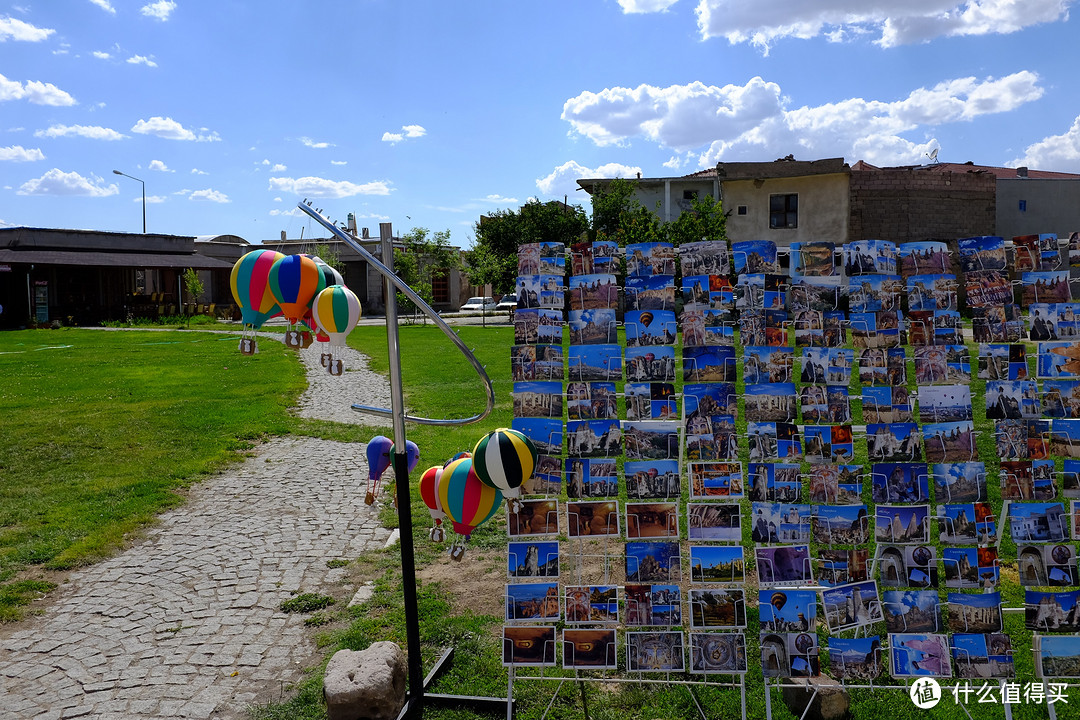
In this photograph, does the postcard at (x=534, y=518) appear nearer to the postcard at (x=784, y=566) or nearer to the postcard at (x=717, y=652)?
the postcard at (x=717, y=652)


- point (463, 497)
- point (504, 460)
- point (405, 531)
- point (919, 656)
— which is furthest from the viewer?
point (405, 531)

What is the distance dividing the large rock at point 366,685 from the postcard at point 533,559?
979 millimetres

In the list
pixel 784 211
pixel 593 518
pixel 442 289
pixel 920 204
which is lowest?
pixel 593 518

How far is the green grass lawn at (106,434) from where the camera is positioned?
7.37 m

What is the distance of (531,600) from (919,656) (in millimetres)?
2153

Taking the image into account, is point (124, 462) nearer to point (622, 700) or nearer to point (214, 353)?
point (622, 700)

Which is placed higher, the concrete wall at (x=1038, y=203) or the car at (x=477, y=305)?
the concrete wall at (x=1038, y=203)

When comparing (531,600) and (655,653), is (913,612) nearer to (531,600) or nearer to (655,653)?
(655,653)

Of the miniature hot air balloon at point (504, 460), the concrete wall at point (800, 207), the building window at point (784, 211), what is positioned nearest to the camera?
the miniature hot air balloon at point (504, 460)

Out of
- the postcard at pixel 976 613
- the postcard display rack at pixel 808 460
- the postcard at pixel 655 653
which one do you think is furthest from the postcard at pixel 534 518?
the postcard at pixel 976 613

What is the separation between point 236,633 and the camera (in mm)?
5418

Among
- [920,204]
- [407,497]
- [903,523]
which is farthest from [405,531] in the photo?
[920,204]

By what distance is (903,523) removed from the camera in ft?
13.2

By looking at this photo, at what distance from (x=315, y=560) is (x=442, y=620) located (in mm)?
1998
